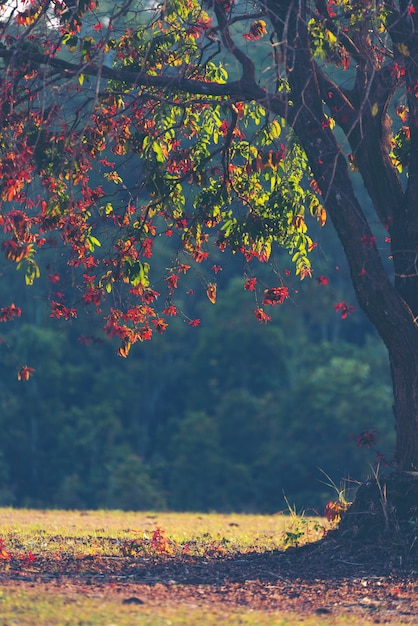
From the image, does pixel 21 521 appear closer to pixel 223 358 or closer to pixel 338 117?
pixel 338 117

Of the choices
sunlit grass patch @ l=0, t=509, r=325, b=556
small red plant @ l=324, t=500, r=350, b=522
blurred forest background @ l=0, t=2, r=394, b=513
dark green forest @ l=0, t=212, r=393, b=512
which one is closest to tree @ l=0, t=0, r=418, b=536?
small red plant @ l=324, t=500, r=350, b=522

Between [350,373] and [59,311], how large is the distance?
2561 cm

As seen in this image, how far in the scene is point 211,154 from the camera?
33.1 feet

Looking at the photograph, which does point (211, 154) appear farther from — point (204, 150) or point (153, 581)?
point (153, 581)

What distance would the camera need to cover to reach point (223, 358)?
1484 inches

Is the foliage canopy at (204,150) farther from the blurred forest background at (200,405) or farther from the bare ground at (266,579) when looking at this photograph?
the blurred forest background at (200,405)

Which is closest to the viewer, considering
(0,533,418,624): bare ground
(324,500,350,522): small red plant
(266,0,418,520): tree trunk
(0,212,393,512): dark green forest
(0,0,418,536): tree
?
(0,533,418,624): bare ground

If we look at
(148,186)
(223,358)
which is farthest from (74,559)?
(223,358)

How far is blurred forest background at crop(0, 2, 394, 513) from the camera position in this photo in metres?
33.7

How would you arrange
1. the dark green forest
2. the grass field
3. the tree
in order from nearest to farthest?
the grass field
the tree
the dark green forest

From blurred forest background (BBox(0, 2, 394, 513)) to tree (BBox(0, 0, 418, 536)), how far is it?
72.6 feet

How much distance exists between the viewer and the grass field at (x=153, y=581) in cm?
689

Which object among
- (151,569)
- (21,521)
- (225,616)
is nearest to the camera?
(225,616)

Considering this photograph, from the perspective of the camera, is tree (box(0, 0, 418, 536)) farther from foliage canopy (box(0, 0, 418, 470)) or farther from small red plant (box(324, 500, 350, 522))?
small red plant (box(324, 500, 350, 522))
